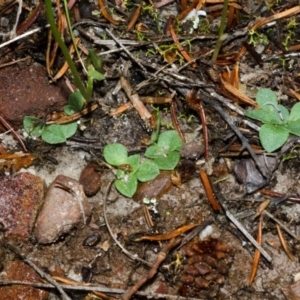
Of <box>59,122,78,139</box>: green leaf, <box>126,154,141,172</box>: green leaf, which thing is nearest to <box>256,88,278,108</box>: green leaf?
<box>126,154,141,172</box>: green leaf

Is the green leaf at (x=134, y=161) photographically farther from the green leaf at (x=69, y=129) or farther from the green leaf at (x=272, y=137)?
the green leaf at (x=272, y=137)

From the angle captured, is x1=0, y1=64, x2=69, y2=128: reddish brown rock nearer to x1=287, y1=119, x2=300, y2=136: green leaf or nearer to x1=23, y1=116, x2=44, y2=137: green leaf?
x1=23, y1=116, x2=44, y2=137: green leaf

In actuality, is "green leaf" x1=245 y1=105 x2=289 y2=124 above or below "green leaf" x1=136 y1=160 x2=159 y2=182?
above

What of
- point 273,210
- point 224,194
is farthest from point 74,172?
point 273,210

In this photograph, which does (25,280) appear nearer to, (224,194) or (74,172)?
(74,172)

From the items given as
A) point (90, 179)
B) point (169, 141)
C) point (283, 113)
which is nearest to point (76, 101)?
point (90, 179)

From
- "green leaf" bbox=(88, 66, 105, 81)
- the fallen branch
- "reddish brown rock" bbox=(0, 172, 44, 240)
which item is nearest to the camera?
the fallen branch
